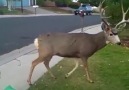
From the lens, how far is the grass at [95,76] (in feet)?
29.7

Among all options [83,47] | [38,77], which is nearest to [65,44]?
[83,47]

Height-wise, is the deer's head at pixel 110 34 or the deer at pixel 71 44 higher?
the deer's head at pixel 110 34

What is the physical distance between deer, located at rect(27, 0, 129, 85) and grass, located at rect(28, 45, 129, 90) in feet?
1.04

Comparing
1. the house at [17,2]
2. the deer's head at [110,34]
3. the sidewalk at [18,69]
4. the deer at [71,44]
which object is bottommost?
the house at [17,2]

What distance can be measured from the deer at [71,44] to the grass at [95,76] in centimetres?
32

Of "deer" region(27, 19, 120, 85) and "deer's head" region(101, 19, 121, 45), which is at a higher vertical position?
"deer's head" region(101, 19, 121, 45)

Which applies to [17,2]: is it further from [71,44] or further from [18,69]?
[71,44]

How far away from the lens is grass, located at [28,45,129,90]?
356 inches

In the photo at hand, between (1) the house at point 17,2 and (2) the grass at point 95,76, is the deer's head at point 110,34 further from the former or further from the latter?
(1) the house at point 17,2

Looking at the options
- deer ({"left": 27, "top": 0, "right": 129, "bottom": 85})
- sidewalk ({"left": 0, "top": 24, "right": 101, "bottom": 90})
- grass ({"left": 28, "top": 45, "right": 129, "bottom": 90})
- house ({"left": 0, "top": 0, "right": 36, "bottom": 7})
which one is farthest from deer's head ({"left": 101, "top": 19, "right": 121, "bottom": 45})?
house ({"left": 0, "top": 0, "right": 36, "bottom": 7})

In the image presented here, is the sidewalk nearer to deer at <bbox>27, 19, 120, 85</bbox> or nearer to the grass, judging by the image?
the grass

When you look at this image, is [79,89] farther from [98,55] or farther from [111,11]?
[111,11]

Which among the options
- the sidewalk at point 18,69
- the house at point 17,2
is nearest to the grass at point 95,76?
the sidewalk at point 18,69

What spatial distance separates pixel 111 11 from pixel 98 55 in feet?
31.0
